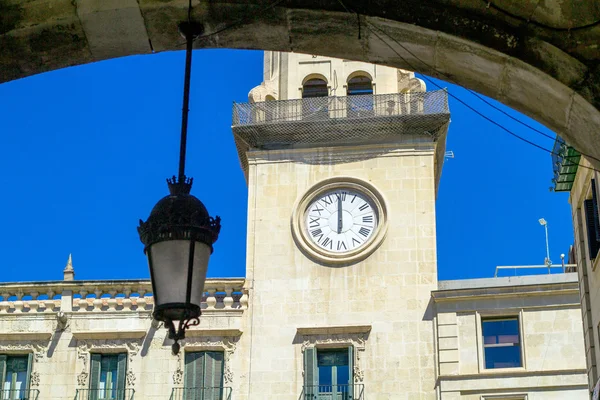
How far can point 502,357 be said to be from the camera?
30.2 meters

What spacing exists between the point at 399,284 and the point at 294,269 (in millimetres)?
2908

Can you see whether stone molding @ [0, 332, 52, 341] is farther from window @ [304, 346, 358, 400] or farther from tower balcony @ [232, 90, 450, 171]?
tower balcony @ [232, 90, 450, 171]

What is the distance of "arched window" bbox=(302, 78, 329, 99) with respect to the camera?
115 ft

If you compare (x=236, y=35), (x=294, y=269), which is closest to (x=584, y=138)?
(x=236, y=35)

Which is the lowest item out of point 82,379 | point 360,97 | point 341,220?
point 82,379

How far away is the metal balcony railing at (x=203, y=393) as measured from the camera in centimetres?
3066

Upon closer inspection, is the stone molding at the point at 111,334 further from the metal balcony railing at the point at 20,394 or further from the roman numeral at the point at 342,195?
the roman numeral at the point at 342,195

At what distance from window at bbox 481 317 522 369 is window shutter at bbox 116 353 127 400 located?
941 centimetres

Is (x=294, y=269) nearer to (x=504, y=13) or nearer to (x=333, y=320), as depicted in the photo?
(x=333, y=320)

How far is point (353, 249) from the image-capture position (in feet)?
106

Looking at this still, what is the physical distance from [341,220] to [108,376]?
7.61 meters

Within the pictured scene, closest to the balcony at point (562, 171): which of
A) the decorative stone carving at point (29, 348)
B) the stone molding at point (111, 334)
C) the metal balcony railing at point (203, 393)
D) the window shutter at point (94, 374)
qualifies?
the metal balcony railing at point (203, 393)

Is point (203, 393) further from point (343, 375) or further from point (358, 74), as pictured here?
point (358, 74)

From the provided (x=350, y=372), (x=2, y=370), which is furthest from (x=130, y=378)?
(x=350, y=372)
